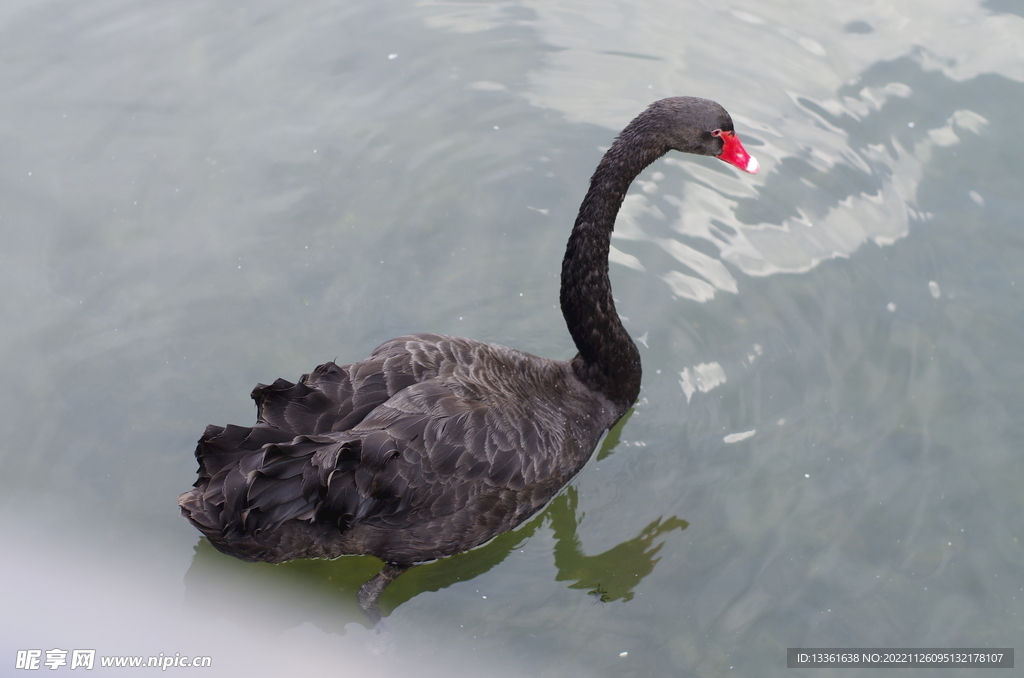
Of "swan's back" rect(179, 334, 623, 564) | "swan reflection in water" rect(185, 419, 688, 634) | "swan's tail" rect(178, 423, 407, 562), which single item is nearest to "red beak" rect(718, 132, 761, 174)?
"swan's back" rect(179, 334, 623, 564)

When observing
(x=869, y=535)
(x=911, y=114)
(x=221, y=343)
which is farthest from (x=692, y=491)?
(x=911, y=114)

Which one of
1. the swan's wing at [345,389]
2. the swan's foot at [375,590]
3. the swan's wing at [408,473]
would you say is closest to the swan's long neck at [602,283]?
the swan's wing at [408,473]

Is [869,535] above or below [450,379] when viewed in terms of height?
below

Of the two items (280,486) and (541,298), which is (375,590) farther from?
(541,298)

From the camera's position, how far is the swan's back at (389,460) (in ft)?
13.7

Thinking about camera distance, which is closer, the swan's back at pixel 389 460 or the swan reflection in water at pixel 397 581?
the swan's back at pixel 389 460

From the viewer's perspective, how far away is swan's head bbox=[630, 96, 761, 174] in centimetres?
479

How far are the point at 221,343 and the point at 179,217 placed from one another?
1337 millimetres

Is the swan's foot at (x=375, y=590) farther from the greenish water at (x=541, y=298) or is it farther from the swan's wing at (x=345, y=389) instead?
the swan's wing at (x=345, y=389)

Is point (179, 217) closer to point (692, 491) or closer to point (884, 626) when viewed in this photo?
point (692, 491)

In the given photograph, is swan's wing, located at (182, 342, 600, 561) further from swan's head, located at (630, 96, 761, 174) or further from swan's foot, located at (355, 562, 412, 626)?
swan's head, located at (630, 96, 761, 174)

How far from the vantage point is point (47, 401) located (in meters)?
5.66

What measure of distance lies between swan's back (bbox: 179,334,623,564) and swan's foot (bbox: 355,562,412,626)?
102mm

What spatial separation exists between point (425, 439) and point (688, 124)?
2.21m
